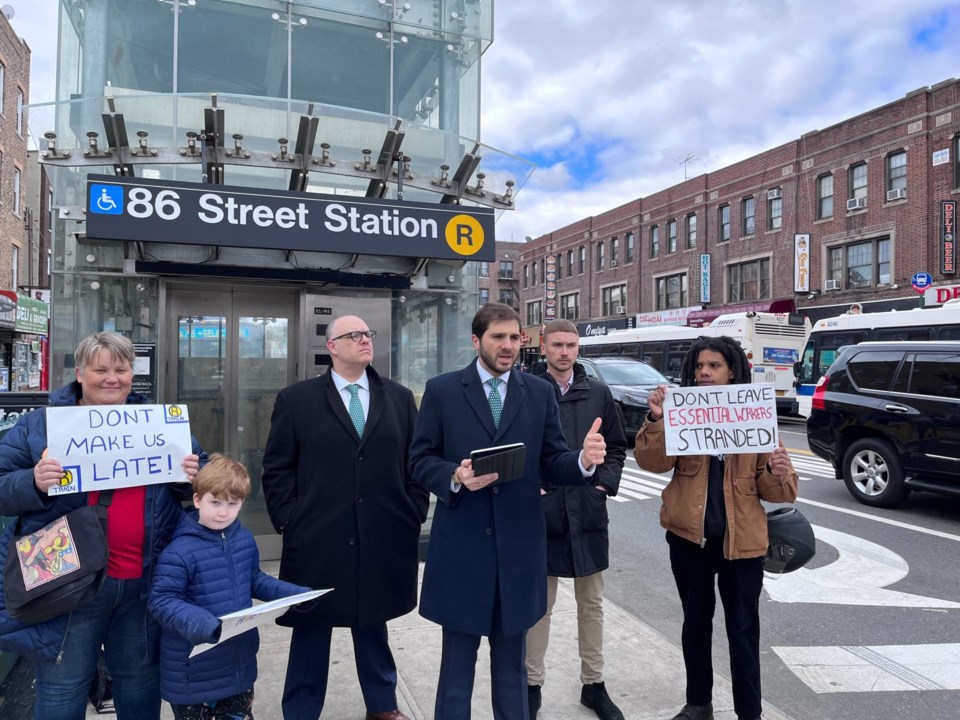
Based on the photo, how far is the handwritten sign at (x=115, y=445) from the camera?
2.51 m

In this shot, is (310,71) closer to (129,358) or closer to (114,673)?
(129,358)

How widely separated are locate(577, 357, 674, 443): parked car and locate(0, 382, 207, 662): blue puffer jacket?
10378mm

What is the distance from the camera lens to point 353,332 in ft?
10.5

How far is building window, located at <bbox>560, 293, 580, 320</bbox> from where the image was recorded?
45594 millimetres

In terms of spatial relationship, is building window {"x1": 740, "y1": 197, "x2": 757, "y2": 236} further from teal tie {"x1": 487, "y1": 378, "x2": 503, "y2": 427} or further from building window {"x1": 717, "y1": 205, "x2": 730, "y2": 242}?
teal tie {"x1": 487, "y1": 378, "x2": 503, "y2": 427}

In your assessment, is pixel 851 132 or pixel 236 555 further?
pixel 851 132

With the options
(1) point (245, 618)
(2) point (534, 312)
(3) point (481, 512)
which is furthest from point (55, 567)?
(2) point (534, 312)

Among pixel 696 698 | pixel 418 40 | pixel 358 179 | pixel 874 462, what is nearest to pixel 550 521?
pixel 696 698

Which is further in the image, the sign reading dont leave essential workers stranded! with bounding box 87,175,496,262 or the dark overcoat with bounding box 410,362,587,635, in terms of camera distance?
the sign reading dont leave essential workers stranded! with bounding box 87,175,496,262

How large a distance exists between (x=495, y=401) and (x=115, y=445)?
1.54 metres

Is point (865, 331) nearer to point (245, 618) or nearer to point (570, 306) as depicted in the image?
point (245, 618)

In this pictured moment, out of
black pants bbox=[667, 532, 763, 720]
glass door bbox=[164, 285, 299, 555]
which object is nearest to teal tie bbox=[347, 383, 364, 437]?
black pants bbox=[667, 532, 763, 720]

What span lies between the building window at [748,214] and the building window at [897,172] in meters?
6.68

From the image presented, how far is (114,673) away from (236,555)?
675mm
